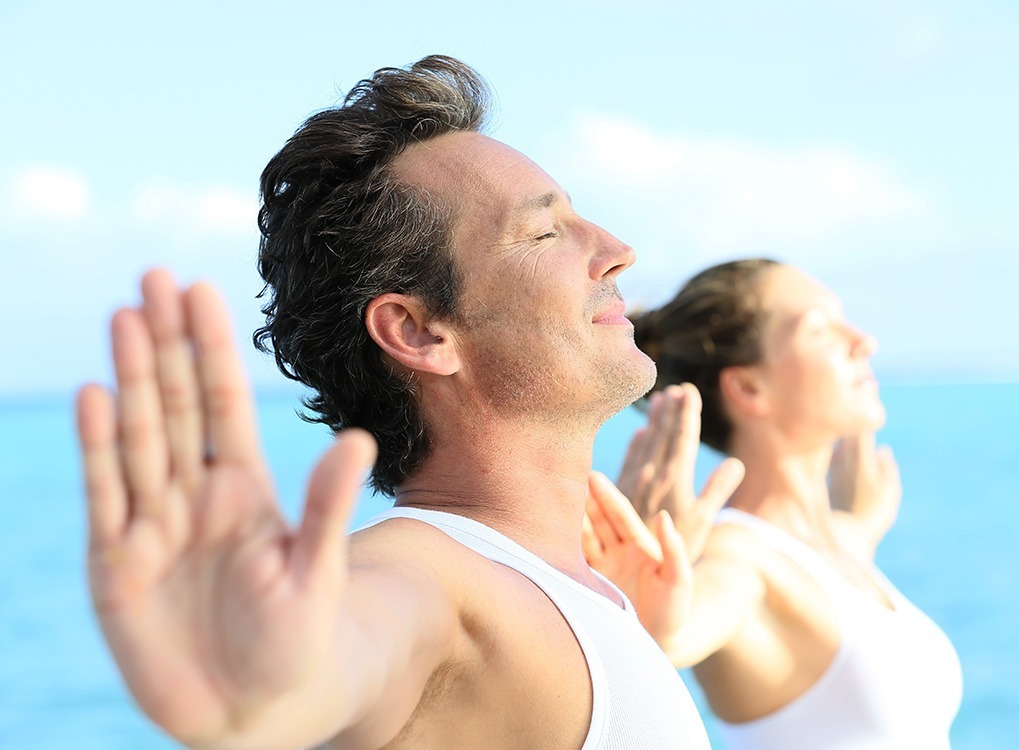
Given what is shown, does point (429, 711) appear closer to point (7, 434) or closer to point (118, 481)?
point (118, 481)

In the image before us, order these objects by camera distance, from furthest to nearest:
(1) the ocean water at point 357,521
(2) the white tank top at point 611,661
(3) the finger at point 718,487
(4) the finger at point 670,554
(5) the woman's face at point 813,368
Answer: (1) the ocean water at point 357,521, (5) the woman's face at point 813,368, (3) the finger at point 718,487, (4) the finger at point 670,554, (2) the white tank top at point 611,661

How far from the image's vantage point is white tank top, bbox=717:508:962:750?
2311mm

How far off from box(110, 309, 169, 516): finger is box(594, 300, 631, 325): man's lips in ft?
2.83

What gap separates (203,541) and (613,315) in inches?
35.0

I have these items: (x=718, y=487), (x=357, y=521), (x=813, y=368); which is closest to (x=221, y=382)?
(x=718, y=487)

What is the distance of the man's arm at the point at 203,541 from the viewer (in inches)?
31.4

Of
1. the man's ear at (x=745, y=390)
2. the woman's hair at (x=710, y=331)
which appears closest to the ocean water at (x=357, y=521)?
the woman's hair at (x=710, y=331)

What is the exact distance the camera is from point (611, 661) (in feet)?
4.38

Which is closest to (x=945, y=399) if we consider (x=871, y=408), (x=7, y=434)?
(x=7, y=434)

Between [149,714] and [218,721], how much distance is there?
47 millimetres

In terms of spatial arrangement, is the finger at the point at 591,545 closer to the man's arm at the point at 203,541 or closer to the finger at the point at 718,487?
the finger at the point at 718,487

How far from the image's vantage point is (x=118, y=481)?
811 mm

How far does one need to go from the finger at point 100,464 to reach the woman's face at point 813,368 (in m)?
2.07

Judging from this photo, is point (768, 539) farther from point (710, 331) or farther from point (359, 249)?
point (359, 249)
